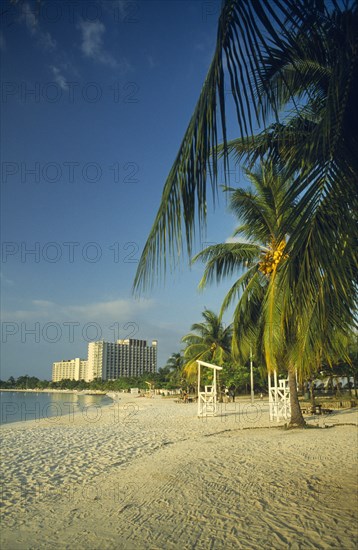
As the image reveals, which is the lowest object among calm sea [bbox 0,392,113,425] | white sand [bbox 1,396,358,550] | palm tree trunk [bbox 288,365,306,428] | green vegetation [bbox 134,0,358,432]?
calm sea [bbox 0,392,113,425]

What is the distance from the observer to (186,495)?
5.68 metres

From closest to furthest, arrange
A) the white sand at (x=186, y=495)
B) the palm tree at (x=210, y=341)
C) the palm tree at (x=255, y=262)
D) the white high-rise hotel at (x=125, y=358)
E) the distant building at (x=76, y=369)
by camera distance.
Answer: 1. the white sand at (x=186, y=495)
2. the palm tree at (x=255, y=262)
3. the palm tree at (x=210, y=341)
4. the white high-rise hotel at (x=125, y=358)
5. the distant building at (x=76, y=369)

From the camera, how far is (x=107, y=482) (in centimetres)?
674

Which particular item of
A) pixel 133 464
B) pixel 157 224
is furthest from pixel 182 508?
pixel 157 224

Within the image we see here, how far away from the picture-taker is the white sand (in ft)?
13.6

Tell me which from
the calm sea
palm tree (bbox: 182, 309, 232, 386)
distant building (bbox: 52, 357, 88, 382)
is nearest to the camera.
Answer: the calm sea

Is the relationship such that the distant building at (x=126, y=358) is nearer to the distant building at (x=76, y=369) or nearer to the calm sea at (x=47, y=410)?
the distant building at (x=76, y=369)

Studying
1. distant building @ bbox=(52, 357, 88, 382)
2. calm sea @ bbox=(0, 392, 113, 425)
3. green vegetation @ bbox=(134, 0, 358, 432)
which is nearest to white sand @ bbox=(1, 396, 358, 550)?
green vegetation @ bbox=(134, 0, 358, 432)

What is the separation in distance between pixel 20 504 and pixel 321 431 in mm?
9056

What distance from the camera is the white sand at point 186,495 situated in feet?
13.6

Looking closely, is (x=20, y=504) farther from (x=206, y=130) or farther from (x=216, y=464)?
(x=206, y=130)

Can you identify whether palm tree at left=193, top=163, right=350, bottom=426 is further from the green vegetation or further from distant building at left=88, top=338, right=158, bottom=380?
distant building at left=88, top=338, right=158, bottom=380

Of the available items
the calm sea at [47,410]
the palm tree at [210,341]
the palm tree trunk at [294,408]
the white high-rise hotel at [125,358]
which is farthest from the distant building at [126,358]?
the palm tree trunk at [294,408]

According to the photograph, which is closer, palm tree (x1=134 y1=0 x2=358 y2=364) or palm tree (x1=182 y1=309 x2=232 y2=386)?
palm tree (x1=134 y1=0 x2=358 y2=364)
